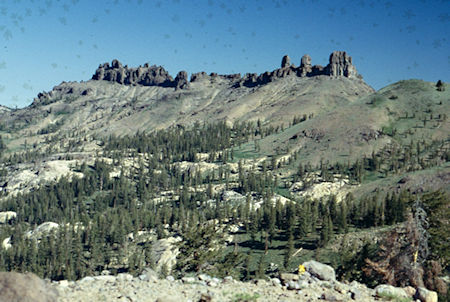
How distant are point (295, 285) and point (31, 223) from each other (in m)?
213

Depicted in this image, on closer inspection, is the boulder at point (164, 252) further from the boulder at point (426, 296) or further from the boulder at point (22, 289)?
the boulder at point (22, 289)

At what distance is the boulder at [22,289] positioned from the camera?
14.6 m

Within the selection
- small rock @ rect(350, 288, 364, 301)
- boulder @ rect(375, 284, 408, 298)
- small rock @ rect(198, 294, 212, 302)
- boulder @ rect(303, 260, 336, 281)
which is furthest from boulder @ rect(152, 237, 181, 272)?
small rock @ rect(198, 294, 212, 302)

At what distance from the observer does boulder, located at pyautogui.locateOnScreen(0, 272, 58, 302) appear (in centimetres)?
1456

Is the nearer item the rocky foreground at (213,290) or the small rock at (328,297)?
the rocky foreground at (213,290)

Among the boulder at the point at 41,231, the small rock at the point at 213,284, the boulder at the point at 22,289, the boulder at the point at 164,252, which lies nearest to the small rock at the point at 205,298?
the small rock at the point at 213,284

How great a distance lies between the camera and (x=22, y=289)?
14836 mm

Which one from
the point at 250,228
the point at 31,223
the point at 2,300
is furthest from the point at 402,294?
the point at 31,223

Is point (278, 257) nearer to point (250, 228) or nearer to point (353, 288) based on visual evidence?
point (250, 228)

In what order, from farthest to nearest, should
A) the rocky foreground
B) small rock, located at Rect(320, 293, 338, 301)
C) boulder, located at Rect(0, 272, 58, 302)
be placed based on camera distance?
small rock, located at Rect(320, 293, 338, 301)
the rocky foreground
boulder, located at Rect(0, 272, 58, 302)

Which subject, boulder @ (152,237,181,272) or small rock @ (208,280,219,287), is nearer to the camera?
small rock @ (208,280,219,287)

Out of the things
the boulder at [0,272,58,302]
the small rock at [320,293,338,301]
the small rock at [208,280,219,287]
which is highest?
the boulder at [0,272,58,302]

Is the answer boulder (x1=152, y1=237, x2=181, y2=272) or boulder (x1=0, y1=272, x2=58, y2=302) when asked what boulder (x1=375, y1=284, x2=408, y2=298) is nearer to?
boulder (x1=0, y1=272, x2=58, y2=302)

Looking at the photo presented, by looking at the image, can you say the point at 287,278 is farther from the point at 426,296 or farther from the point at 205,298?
the point at 426,296
